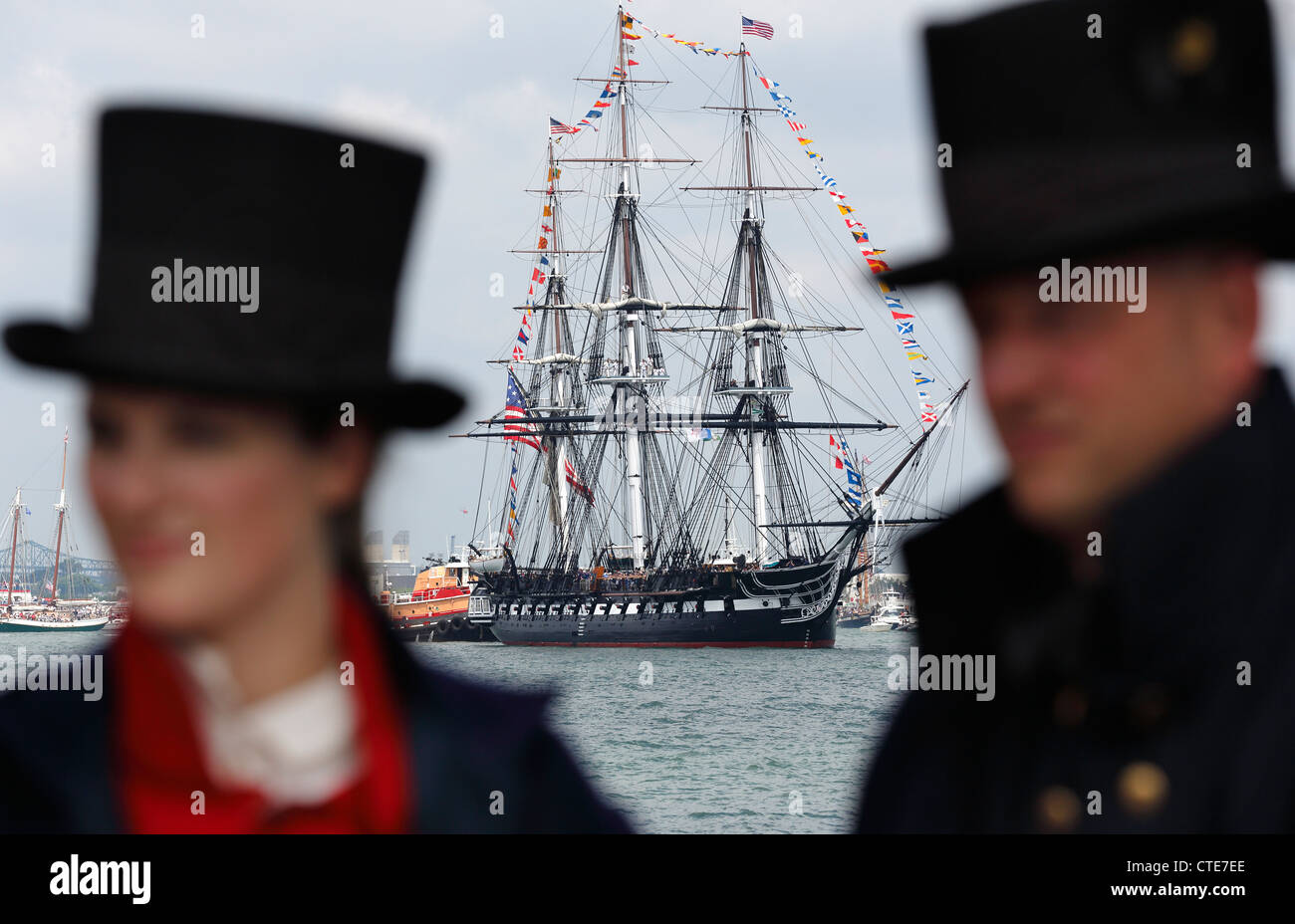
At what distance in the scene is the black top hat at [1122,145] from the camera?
68.1 inches

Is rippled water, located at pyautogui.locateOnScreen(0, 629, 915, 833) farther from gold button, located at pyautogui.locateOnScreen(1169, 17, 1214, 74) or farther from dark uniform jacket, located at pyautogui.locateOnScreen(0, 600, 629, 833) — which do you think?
gold button, located at pyautogui.locateOnScreen(1169, 17, 1214, 74)

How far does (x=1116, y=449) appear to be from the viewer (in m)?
1.64

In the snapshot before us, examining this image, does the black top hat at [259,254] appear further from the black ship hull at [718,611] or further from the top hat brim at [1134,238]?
the black ship hull at [718,611]

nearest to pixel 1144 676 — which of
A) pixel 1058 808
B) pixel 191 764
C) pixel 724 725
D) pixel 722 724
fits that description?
pixel 1058 808

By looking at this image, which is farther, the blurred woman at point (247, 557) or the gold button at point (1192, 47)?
the gold button at point (1192, 47)

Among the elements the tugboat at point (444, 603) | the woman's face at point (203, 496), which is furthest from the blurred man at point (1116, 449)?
the tugboat at point (444, 603)

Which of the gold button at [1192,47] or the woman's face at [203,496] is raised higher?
the gold button at [1192,47]

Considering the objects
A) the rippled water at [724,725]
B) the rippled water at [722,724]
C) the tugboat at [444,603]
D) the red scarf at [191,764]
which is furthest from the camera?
the tugboat at [444,603]

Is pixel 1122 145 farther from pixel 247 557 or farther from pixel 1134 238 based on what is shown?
pixel 247 557

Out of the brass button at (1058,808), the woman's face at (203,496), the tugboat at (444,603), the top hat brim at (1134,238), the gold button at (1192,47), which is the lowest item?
the tugboat at (444,603)

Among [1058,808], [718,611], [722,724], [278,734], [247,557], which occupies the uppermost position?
[247,557]

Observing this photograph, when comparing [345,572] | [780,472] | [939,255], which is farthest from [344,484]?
[780,472]

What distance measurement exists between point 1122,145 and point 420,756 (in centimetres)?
114
